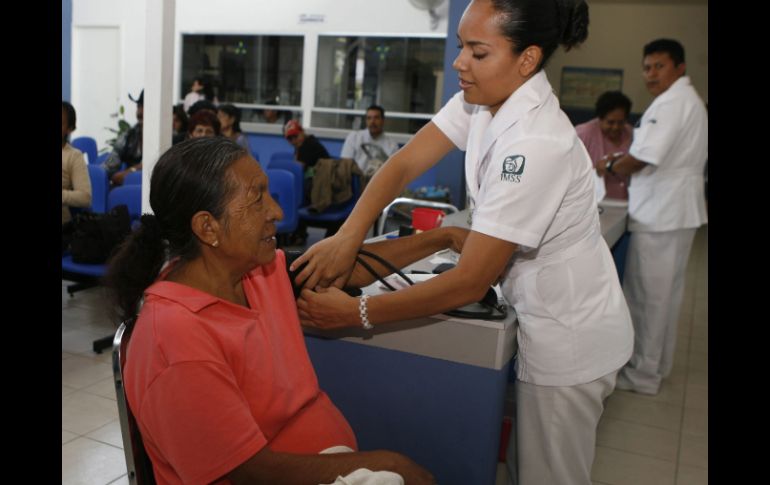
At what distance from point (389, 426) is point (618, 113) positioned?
2.94 meters

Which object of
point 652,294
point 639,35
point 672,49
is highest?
point 639,35

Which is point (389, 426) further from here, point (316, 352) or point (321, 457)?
point (321, 457)

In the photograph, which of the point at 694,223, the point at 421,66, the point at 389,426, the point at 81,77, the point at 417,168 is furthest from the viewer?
the point at 81,77

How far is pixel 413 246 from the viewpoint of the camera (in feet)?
5.06

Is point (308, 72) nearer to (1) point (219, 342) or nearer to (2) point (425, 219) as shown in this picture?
(2) point (425, 219)

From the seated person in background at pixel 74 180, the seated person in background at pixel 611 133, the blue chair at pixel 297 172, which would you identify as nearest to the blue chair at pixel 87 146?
the blue chair at pixel 297 172

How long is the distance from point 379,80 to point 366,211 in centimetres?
688

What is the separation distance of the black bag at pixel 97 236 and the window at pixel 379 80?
16.0ft

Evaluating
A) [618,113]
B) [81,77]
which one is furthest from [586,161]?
[81,77]

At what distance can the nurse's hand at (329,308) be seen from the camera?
1287mm

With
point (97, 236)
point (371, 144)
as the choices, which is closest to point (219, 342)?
point (97, 236)

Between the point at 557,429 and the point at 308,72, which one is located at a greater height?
the point at 308,72

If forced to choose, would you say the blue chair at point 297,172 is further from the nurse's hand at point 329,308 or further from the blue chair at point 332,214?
the nurse's hand at point 329,308
